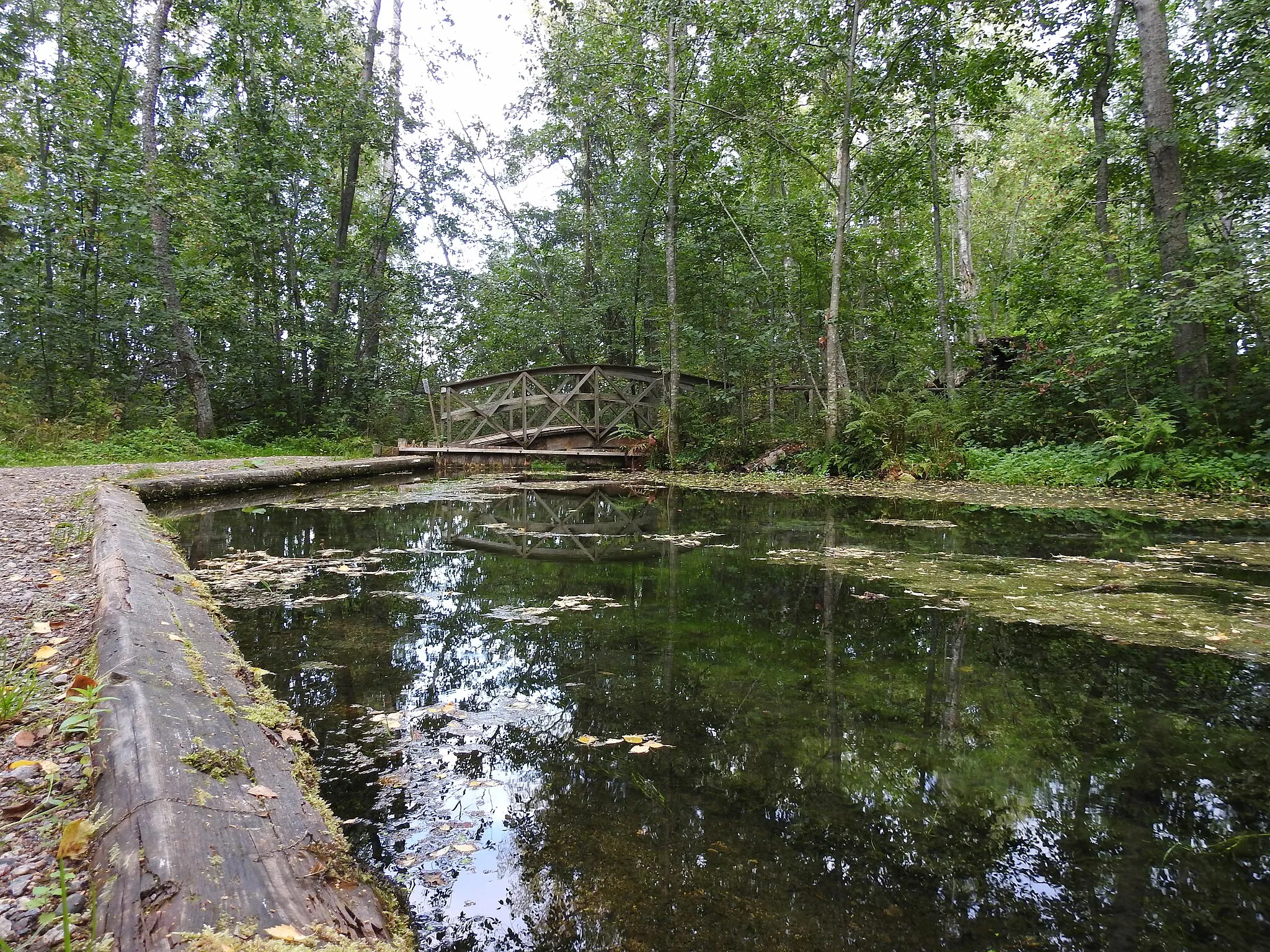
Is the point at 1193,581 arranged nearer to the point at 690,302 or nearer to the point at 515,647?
the point at 515,647

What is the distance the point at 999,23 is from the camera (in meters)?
10.7

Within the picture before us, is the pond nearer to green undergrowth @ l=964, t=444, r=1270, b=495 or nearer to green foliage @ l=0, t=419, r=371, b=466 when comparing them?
green undergrowth @ l=964, t=444, r=1270, b=495

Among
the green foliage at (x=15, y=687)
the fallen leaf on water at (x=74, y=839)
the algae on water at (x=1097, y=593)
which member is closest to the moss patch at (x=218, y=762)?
the fallen leaf on water at (x=74, y=839)

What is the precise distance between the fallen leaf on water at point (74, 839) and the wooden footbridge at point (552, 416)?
12705 millimetres

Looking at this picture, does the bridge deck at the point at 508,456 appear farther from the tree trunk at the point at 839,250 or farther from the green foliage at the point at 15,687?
the green foliage at the point at 15,687

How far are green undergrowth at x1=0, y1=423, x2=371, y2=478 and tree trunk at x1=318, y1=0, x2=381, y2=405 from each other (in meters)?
2.45

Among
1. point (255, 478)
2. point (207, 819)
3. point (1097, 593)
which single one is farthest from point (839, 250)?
point (207, 819)

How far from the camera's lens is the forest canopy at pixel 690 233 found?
26.2 ft

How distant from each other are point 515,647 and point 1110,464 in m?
8.37

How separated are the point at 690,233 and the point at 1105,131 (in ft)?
24.7

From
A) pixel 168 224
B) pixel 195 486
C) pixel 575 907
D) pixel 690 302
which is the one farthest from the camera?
pixel 690 302

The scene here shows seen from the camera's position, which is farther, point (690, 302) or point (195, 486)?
point (690, 302)

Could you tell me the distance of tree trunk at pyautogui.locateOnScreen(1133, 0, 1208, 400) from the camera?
7.68 metres

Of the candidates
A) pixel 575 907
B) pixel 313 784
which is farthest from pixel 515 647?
pixel 575 907
